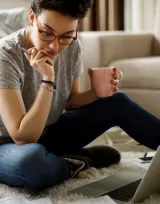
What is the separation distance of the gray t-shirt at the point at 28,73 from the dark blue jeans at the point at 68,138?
0.22 ft

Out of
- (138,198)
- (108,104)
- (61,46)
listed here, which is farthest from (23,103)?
(138,198)

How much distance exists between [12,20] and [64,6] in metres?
1.06

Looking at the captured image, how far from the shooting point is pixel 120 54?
2318 millimetres

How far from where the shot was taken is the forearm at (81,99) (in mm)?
1388

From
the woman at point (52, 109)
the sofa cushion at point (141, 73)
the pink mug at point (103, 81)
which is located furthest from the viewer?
the sofa cushion at point (141, 73)

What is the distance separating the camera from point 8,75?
116 cm

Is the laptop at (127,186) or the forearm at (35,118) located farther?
the forearm at (35,118)

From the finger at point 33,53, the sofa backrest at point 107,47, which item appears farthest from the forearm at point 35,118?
the sofa backrest at point 107,47

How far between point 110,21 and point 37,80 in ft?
6.41

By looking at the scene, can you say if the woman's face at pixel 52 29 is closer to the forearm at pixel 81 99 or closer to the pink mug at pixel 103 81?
the pink mug at pixel 103 81

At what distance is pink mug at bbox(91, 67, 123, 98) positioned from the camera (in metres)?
1.28

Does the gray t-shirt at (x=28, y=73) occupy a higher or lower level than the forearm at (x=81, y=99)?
higher

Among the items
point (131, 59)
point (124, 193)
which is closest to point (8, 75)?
point (124, 193)

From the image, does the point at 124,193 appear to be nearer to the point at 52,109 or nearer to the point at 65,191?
the point at 65,191
